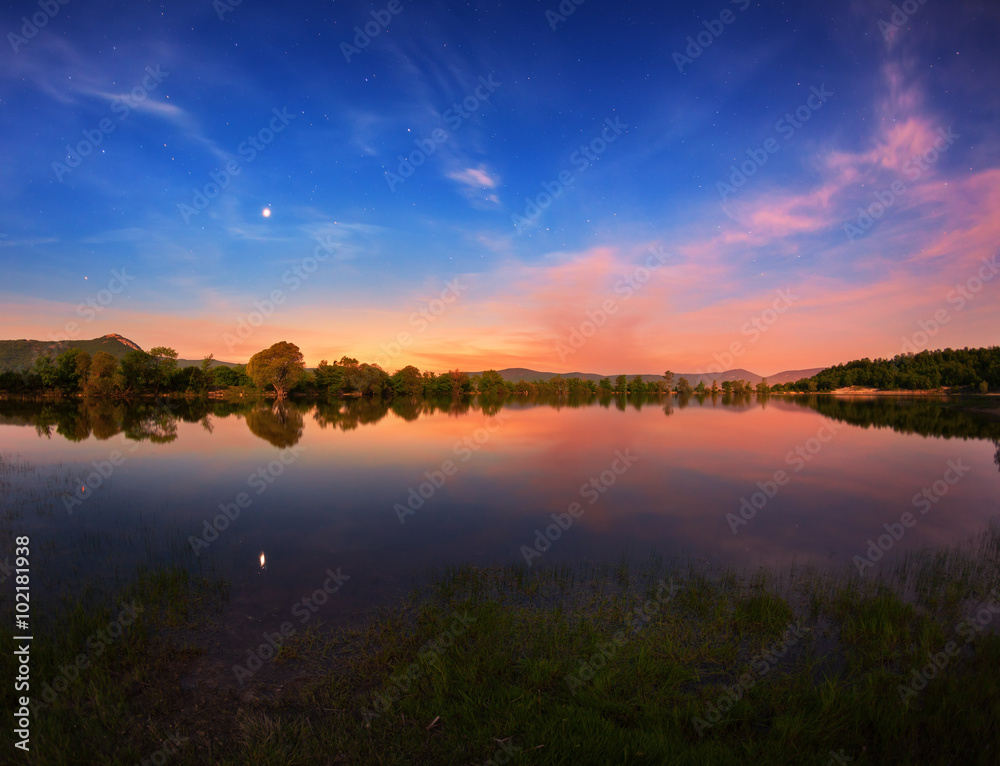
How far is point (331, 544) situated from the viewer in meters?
11.4

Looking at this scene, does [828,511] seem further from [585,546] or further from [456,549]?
[456,549]

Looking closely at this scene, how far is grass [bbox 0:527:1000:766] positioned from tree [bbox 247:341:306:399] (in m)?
98.4

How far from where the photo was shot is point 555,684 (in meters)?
5.43

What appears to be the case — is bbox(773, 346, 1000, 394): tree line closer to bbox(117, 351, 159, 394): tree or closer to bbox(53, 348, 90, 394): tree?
bbox(117, 351, 159, 394): tree

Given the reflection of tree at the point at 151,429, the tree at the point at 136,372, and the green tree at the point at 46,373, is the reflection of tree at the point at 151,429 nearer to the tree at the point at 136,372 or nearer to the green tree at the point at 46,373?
the tree at the point at 136,372

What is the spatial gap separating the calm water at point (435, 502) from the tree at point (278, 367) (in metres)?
66.4

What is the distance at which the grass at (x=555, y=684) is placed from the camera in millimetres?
4305

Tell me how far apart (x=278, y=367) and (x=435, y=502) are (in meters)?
→ 94.8

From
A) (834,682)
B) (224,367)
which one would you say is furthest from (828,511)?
(224,367)

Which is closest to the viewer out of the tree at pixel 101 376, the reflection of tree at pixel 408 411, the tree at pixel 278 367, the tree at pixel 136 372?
the reflection of tree at pixel 408 411

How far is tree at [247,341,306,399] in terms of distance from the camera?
3792 inches

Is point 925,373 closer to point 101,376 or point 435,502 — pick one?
point 435,502

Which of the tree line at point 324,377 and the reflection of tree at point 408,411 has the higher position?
the tree line at point 324,377

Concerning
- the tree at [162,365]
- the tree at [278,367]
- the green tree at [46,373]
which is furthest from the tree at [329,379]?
the green tree at [46,373]
